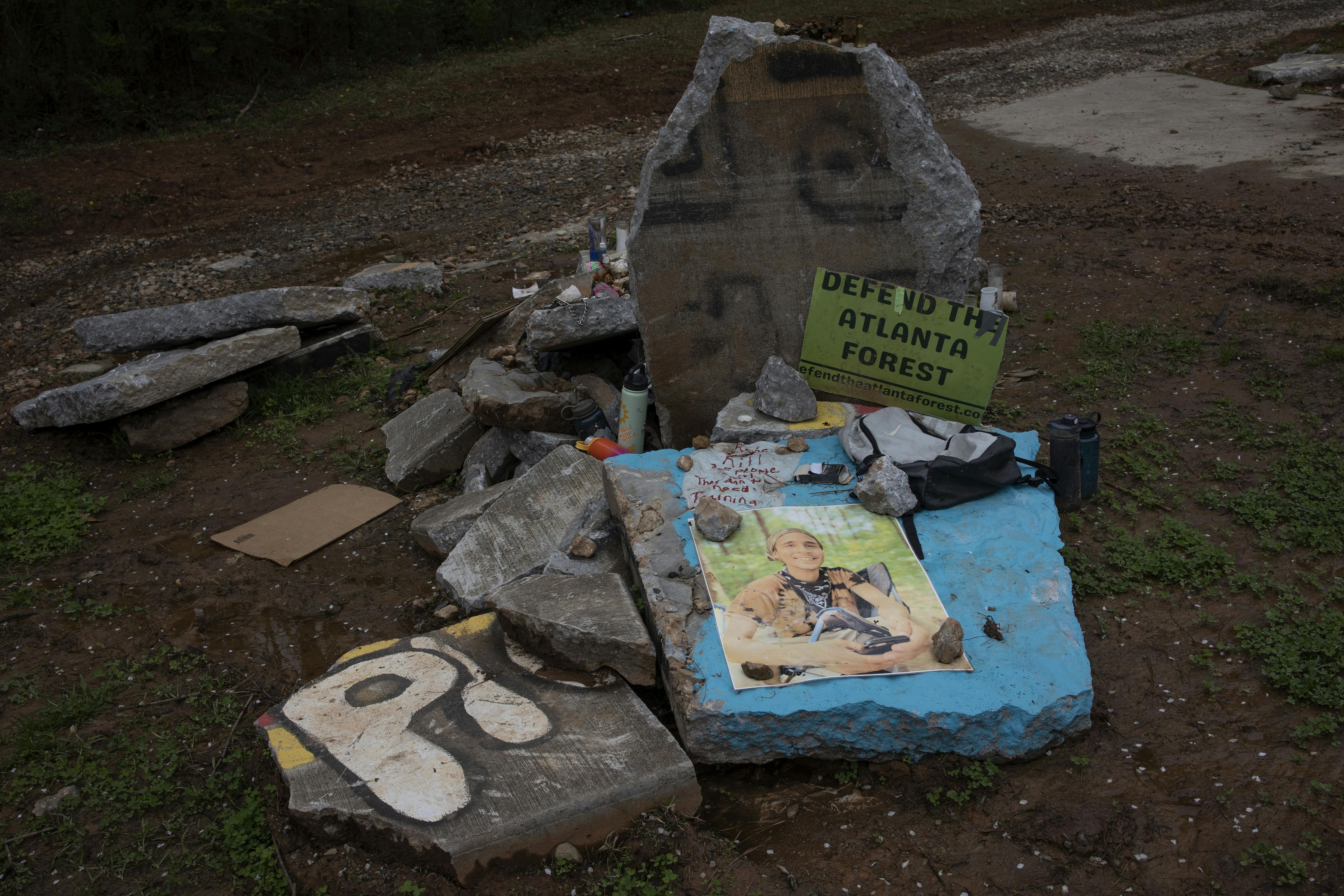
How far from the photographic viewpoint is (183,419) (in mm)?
5555

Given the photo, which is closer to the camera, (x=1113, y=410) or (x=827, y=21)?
(x=827, y=21)

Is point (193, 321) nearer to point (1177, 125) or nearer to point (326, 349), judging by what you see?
point (326, 349)

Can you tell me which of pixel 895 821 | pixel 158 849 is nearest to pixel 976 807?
pixel 895 821

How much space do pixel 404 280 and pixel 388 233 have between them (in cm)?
191

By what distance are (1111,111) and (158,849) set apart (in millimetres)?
12402

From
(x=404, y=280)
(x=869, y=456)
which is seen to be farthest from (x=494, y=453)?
(x=404, y=280)

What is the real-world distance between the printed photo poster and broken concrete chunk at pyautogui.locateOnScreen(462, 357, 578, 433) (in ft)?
4.88

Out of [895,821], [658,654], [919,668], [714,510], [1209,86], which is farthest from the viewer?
[1209,86]

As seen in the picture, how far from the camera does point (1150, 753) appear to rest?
2.95 m

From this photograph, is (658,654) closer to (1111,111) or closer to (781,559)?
(781,559)

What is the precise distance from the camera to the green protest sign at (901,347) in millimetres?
4273

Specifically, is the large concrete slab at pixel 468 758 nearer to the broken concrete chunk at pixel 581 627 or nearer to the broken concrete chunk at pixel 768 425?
the broken concrete chunk at pixel 581 627

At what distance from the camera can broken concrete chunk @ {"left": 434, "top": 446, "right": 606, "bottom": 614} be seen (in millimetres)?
3906

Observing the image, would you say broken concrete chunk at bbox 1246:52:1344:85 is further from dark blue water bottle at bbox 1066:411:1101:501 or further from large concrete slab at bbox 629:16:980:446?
dark blue water bottle at bbox 1066:411:1101:501
